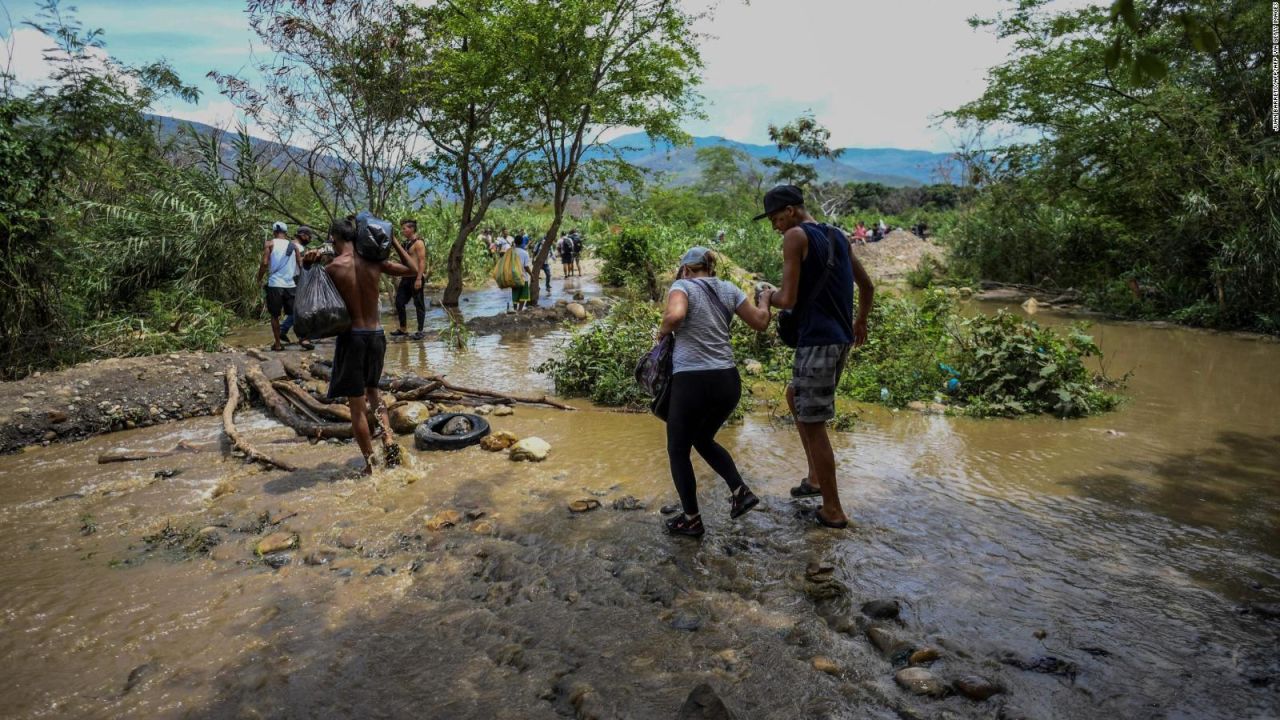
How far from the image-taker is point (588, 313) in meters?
15.7

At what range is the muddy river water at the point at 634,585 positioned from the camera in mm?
2773

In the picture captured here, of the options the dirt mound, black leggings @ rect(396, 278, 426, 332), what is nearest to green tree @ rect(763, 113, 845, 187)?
the dirt mound

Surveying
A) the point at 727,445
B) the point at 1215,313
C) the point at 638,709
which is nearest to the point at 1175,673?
the point at 638,709

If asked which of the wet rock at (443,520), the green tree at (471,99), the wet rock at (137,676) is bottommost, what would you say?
the wet rock at (137,676)

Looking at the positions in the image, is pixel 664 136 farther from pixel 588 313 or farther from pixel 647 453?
pixel 647 453

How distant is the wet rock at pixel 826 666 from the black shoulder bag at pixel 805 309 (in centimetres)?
175

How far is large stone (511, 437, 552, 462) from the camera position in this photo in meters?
5.79

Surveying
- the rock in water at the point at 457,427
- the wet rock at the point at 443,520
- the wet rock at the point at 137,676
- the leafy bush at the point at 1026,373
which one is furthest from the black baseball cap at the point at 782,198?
the leafy bush at the point at 1026,373

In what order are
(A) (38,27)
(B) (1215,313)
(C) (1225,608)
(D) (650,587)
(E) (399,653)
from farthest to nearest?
(B) (1215,313) → (A) (38,27) → (D) (650,587) → (C) (1225,608) → (E) (399,653)

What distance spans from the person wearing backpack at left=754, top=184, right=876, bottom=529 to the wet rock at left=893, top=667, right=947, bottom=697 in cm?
146

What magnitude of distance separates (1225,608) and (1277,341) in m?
10.9

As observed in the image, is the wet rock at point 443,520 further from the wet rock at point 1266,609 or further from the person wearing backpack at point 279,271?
the person wearing backpack at point 279,271

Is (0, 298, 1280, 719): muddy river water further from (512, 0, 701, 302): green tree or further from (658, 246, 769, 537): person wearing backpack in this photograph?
(512, 0, 701, 302): green tree

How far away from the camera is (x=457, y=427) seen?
20.9ft
